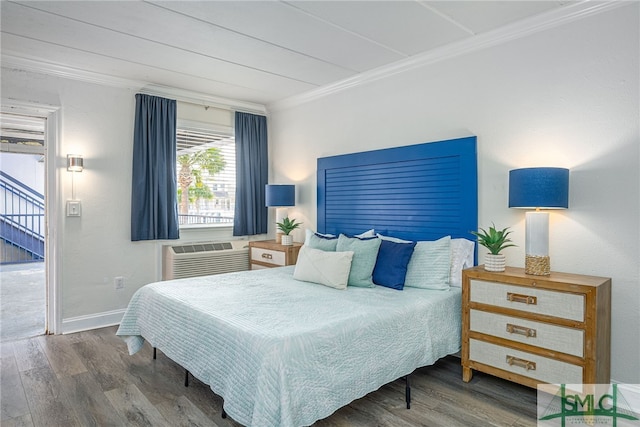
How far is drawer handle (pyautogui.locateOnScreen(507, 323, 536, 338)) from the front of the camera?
2.35 meters

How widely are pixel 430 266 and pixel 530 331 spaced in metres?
0.80

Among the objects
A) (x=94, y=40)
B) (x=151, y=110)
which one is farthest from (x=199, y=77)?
(x=94, y=40)

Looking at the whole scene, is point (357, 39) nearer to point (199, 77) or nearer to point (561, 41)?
point (561, 41)

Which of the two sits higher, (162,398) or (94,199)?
(94,199)

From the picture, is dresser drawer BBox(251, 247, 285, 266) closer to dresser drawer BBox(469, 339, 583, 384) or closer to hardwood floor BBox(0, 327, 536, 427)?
hardwood floor BBox(0, 327, 536, 427)

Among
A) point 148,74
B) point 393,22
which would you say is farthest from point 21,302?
point 393,22

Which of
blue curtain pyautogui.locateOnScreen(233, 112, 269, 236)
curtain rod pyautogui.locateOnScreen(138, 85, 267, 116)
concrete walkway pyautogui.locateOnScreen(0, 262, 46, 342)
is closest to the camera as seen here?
concrete walkway pyautogui.locateOnScreen(0, 262, 46, 342)

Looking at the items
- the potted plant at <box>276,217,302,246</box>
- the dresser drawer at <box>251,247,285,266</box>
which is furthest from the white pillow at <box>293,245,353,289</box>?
the potted plant at <box>276,217,302,246</box>

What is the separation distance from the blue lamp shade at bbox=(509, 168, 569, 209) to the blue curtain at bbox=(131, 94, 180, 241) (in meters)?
3.50

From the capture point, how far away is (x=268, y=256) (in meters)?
4.47

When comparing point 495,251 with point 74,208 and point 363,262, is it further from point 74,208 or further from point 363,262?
point 74,208

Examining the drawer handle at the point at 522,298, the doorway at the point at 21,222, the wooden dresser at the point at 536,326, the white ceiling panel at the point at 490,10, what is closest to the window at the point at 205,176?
the doorway at the point at 21,222

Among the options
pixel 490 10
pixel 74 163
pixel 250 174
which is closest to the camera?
pixel 490 10

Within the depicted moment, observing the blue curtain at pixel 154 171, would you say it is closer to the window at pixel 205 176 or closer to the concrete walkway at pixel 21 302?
the window at pixel 205 176
